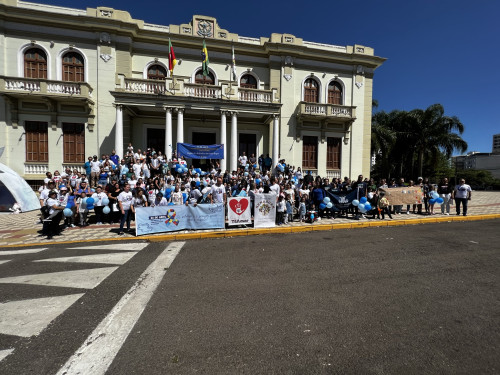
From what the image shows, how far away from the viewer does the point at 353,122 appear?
67.2 feet

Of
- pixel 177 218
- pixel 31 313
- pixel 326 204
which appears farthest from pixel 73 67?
pixel 326 204

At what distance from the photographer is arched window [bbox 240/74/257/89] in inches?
742

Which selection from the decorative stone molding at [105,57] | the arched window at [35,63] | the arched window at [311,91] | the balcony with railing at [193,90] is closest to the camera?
the balcony with railing at [193,90]

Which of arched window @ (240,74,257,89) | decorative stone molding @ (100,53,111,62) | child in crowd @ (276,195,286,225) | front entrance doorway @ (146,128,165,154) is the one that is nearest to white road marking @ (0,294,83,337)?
child in crowd @ (276,195,286,225)

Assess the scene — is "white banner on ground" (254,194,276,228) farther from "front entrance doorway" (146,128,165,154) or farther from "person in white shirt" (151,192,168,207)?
"front entrance doorway" (146,128,165,154)

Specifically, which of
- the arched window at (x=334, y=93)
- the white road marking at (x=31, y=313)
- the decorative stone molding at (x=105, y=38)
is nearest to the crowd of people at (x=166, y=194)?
the white road marking at (x=31, y=313)

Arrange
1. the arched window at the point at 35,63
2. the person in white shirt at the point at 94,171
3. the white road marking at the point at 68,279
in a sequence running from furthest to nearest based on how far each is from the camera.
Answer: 1. the arched window at the point at 35,63
2. the person in white shirt at the point at 94,171
3. the white road marking at the point at 68,279

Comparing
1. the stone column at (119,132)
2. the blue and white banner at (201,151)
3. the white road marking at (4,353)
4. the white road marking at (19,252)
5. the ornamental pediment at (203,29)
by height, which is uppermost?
the ornamental pediment at (203,29)

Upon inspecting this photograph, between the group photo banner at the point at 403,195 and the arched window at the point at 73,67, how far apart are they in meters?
19.8

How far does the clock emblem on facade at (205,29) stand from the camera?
17516 millimetres

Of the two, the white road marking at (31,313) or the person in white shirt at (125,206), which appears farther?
the person in white shirt at (125,206)

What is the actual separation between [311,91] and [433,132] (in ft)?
43.3

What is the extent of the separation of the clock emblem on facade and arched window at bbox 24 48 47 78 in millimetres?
10449

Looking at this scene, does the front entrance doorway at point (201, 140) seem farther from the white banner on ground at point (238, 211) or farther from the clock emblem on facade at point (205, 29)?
the white banner on ground at point (238, 211)
